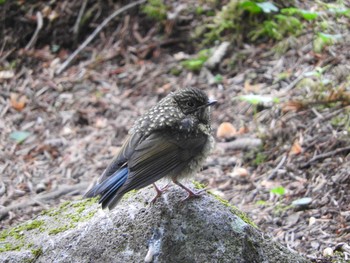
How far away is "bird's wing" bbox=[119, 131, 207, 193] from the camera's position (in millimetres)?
3555

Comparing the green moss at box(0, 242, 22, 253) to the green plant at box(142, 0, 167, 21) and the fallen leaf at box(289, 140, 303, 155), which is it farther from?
the green plant at box(142, 0, 167, 21)

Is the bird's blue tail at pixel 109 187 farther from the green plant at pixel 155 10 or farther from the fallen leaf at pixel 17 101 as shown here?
the green plant at pixel 155 10

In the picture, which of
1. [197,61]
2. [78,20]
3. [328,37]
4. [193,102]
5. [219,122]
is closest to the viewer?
[193,102]

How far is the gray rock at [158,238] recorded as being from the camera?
3.43 meters

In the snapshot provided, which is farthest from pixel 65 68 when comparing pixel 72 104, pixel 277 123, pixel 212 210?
pixel 212 210

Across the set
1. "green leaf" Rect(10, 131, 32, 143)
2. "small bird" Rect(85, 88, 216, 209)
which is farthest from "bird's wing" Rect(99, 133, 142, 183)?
"green leaf" Rect(10, 131, 32, 143)

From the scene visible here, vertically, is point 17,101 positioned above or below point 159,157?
below

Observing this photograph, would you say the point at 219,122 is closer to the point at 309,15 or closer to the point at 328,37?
the point at 328,37

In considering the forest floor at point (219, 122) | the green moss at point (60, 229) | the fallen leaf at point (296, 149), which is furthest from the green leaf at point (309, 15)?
the green moss at point (60, 229)

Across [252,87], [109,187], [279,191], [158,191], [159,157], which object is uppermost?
[109,187]

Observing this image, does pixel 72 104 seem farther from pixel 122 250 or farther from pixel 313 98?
pixel 122 250

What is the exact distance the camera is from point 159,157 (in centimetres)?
375

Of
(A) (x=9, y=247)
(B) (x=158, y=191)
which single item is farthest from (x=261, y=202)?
(A) (x=9, y=247)

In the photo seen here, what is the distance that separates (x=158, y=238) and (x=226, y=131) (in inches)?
113
